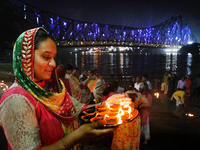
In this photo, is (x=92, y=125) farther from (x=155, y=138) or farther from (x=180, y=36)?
(x=180, y=36)

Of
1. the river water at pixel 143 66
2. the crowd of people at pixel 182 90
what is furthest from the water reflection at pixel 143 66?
the crowd of people at pixel 182 90

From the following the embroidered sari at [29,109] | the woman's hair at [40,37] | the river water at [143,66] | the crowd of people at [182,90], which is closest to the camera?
the embroidered sari at [29,109]

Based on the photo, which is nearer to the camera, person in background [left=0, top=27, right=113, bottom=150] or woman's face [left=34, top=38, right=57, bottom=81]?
person in background [left=0, top=27, right=113, bottom=150]

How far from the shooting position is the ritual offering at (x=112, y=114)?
1.00 m

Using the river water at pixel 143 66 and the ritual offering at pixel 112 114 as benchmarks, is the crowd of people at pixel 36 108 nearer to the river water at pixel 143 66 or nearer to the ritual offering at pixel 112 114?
the ritual offering at pixel 112 114

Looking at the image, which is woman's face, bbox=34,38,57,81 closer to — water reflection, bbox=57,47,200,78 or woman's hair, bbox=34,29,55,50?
woman's hair, bbox=34,29,55,50

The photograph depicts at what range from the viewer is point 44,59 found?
95cm

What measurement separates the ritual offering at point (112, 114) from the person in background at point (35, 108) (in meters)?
0.12

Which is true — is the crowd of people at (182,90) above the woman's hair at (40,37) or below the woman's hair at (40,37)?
below

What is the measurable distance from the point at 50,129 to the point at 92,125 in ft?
0.88

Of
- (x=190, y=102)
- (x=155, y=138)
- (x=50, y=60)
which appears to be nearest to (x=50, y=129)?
(x=50, y=60)

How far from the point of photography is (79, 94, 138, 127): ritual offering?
100 cm

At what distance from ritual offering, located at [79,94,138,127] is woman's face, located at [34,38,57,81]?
39 cm

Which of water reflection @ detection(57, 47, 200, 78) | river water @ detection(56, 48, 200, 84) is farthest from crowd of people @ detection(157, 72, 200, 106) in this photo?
water reflection @ detection(57, 47, 200, 78)
